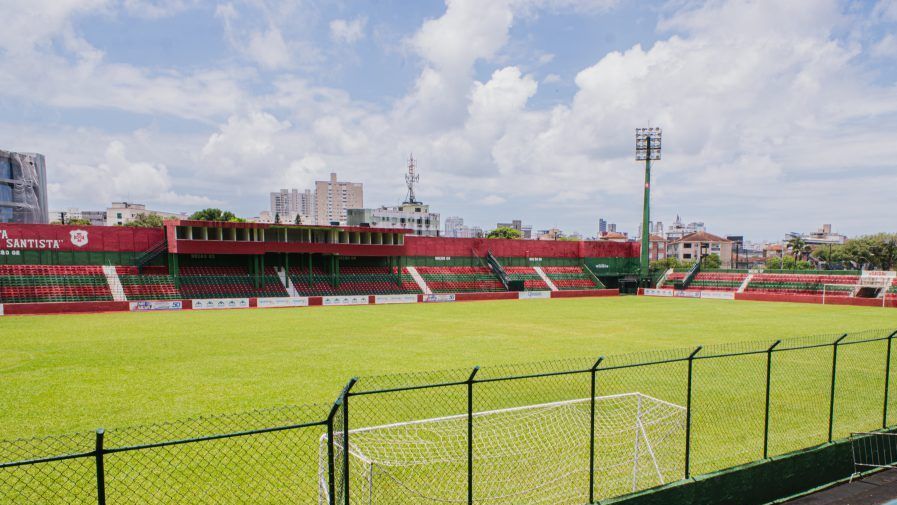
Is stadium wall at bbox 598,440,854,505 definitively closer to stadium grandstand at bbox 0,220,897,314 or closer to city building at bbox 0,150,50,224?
stadium grandstand at bbox 0,220,897,314

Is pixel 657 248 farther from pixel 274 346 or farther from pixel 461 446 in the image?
pixel 461 446

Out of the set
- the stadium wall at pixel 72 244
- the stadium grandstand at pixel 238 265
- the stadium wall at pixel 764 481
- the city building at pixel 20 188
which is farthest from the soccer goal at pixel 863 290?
the city building at pixel 20 188

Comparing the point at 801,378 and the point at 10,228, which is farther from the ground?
the point at 10,228

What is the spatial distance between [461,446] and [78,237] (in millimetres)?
46643

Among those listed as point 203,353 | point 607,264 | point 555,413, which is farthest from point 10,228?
point 607,264

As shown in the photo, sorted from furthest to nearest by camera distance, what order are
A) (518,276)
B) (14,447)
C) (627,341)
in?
(518,276) → (627,341) → (14,447)

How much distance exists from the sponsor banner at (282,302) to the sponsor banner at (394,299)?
22.6ft

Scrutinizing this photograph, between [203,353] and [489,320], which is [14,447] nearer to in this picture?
[203,353]

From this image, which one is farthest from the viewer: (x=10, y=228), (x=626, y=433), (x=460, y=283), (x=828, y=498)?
(x=460, y=283)

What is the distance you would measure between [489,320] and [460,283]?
76.6 ft

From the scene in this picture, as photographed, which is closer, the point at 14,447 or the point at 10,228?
the point at 14,447

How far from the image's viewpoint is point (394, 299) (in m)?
51.7

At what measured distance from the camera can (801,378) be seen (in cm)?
1706

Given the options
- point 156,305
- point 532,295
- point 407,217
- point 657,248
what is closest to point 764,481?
point 156,305
